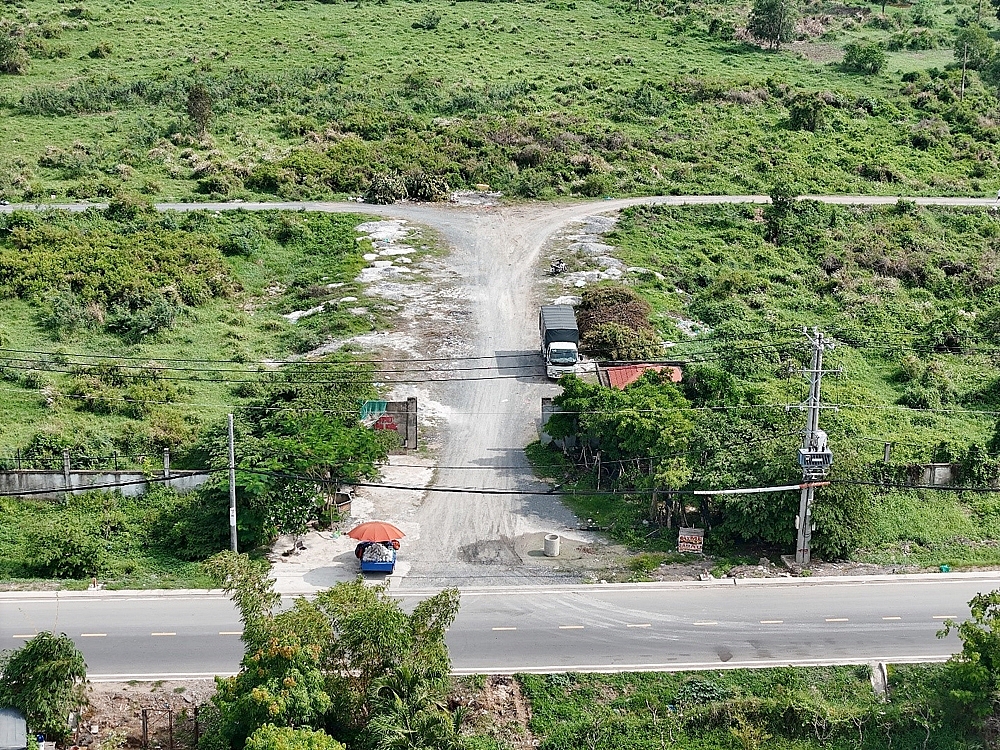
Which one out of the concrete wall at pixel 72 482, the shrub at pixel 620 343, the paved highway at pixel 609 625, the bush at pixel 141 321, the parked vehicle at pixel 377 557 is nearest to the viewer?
the paved highway at pixel 609 625

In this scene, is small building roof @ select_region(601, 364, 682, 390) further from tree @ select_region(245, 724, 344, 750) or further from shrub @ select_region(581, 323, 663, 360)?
tree @ select_region(245, 724, 344, 750)

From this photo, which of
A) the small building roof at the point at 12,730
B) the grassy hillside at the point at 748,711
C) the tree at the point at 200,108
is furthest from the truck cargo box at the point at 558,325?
the tree at the point at 200,108

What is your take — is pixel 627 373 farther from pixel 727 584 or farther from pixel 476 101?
pixel 476 101

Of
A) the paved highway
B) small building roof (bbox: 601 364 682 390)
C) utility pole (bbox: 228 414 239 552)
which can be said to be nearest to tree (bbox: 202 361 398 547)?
utility pole (bbox: 228 414 239 552)

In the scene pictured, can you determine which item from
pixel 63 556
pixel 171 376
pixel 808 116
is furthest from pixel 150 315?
pixel 808 116

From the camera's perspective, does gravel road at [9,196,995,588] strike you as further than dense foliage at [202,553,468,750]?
Yes

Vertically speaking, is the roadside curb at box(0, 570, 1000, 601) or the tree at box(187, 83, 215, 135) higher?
the tree at box(187, 83, 215, 135)

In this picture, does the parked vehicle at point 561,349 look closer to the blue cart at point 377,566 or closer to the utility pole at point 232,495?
the blue cart at point 377,566
